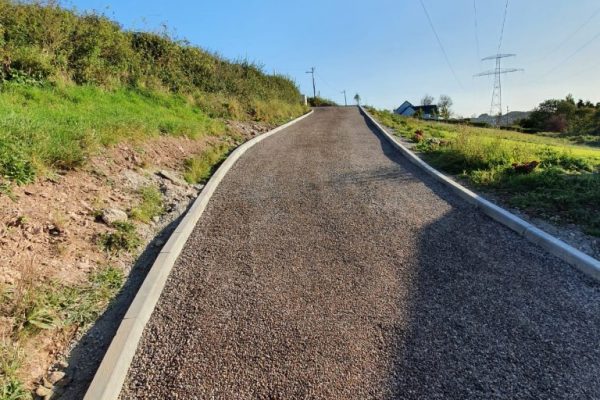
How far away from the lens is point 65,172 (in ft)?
16.0

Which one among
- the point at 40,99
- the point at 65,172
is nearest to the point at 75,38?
the point at 40,99

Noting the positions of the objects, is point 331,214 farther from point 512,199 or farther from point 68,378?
point 68,378

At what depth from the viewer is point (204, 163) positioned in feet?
26.6

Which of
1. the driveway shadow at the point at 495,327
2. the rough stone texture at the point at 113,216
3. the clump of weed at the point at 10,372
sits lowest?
the driveway shadow at the point at 495,327

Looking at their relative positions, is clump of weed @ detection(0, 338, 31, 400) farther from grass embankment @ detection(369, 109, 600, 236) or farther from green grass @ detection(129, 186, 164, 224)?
grass embankment @ detection(369, 109, 600, 236)

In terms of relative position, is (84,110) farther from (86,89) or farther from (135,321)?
(135,321)

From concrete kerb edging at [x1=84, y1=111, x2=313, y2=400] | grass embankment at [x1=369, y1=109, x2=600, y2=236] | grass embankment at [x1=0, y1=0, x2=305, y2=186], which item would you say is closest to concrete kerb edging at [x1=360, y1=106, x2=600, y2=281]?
grass embankment at [x1=369, y1=109, x2=600, y2=236]

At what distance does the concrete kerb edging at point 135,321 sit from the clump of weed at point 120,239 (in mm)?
389

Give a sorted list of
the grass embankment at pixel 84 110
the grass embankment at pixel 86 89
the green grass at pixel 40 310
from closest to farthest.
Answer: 1. the green grass at pixel 40 310
2. the grass embankment at pixel 84 110
3. the grass embankment at pixel 86 89

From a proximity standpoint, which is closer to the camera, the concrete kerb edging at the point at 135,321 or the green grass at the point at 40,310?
the green grass at the point at 40,310

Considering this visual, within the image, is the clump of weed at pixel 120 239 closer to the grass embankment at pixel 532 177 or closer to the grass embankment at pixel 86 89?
the grass embankment at pixel 86 89

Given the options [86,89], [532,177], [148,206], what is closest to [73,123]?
[148,206]

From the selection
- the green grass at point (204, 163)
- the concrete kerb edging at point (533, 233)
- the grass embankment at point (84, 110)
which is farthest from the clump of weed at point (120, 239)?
the concrete kerb edging at point (533, 233)

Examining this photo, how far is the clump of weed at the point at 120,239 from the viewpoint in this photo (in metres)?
4.15
